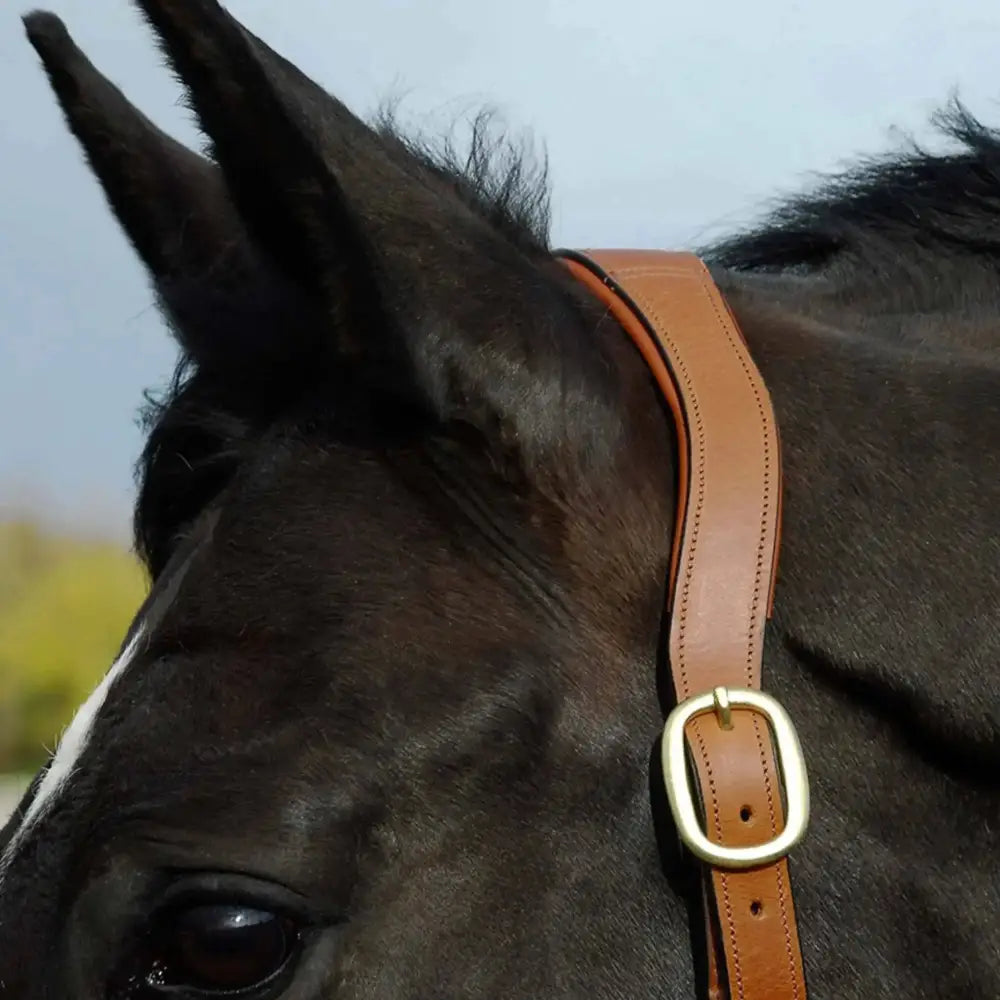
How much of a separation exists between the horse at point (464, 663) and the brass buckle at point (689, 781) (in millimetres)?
37

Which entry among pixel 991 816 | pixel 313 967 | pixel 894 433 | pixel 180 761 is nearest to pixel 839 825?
pixel 991 816

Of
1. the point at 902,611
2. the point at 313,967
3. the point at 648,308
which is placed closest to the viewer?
the point at 313,967

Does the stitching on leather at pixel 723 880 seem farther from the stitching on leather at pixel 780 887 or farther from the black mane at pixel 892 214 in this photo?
the black mane at pixel 892 214

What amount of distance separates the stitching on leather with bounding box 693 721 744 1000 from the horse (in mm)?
13

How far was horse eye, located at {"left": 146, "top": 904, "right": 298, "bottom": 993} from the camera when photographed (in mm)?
1152

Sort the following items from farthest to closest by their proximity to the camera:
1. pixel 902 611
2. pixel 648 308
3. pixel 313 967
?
pixel 648 308, pixel 902 611, pixel 313 967

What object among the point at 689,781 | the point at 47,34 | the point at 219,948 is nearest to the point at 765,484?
the point at 689,781

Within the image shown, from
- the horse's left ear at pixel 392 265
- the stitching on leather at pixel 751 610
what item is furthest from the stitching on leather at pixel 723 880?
the horse's left ear at pixel 392 265

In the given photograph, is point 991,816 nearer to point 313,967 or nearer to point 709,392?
point 709,392

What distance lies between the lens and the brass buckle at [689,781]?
3.83 ft

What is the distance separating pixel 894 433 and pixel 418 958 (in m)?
0.71

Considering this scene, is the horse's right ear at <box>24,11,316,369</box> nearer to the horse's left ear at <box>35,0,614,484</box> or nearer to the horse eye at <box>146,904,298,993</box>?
the horse's left ear at <box>35,0,614,484</box>

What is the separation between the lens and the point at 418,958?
1170 millimetres

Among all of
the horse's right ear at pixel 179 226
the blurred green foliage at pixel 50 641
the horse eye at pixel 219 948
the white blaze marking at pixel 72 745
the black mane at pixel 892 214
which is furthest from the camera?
the blurred green foliage at pixel 50 641
